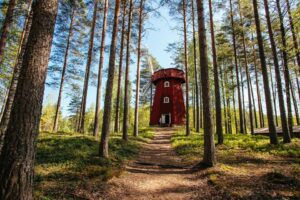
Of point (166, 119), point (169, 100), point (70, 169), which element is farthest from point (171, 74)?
point (70, 169)

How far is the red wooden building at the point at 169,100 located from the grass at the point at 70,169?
16.8 m

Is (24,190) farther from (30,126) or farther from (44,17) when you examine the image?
(44,17)

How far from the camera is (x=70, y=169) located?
5.54 metres

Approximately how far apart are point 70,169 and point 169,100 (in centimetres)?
2083

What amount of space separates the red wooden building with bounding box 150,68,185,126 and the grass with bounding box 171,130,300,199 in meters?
15.6

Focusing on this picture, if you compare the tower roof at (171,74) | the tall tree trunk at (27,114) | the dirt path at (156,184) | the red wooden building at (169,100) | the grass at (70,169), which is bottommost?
the dirt path at (156,184)

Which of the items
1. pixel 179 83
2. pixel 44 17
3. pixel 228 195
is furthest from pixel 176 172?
pixel 179 83

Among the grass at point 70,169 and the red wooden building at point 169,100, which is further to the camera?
the red wooden building at point 169,100

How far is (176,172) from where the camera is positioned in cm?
645

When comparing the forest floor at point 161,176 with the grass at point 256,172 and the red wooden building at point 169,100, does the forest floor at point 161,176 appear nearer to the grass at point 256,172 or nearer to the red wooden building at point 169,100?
the grass at point 256,172

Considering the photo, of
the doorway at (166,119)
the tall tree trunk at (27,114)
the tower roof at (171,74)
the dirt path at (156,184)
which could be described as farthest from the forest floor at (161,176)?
the tower roof at (171,74)

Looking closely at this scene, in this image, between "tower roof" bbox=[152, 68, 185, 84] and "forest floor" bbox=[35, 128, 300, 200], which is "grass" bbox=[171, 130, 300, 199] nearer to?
"forest floor" bbox=[35, 128, 300, 200]

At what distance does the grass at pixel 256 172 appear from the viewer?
13.9 feet

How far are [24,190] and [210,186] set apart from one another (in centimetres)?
453
